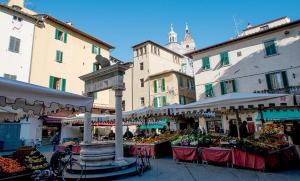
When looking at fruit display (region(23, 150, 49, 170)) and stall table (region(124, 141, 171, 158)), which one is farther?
stall table (region(124, 141, 171, 158))

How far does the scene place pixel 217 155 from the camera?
336 inches

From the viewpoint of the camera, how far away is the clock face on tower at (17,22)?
1911 centimetres

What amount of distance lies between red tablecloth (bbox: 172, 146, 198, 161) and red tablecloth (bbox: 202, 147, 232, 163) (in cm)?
45

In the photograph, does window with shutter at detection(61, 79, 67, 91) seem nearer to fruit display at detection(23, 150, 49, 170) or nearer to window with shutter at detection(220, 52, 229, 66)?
fruit display at detection(23, 150, 49, 170)

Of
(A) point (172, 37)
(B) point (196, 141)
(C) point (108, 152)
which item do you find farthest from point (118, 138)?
(A) point (172, 37)

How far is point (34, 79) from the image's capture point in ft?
65.4

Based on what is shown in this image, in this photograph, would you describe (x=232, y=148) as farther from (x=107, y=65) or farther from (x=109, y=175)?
(x=107, y=65)

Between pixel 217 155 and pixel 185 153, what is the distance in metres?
1.72

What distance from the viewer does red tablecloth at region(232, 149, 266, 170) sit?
23.7ft

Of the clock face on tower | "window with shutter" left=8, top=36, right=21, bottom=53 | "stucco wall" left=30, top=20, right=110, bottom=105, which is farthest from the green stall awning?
the clock face on tower

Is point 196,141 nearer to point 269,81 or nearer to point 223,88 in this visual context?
point 269,81

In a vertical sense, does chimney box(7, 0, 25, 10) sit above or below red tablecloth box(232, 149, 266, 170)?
above

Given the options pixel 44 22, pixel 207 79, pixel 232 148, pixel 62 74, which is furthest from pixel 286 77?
pixel 44 22

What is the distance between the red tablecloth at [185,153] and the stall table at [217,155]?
17.6 inches
